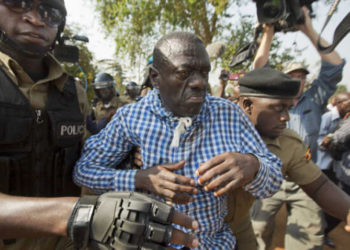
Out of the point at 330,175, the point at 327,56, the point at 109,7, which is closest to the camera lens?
the point at 327,56

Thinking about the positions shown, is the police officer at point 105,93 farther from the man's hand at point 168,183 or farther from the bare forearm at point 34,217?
the bare forearm at point 34,217

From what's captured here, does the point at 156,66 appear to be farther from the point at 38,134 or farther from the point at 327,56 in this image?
the point at 327,56

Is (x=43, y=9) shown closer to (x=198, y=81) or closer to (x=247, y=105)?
(x=198, y=81)

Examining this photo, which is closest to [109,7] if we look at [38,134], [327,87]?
[327,87]

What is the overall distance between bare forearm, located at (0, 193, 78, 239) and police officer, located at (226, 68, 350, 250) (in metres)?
1.13

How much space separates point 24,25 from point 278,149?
1.84 meters

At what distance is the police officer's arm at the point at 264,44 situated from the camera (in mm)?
2500

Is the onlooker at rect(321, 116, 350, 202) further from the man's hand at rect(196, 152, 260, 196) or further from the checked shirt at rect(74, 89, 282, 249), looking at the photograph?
the man's hand at rect(196, 152, 260, 196)

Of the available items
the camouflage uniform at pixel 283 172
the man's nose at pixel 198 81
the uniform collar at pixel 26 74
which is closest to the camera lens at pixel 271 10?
the camouflage uniform at pixel 283 172

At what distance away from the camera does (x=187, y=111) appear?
1.36 metres

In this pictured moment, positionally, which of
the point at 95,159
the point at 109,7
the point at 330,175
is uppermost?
the point at 109,7

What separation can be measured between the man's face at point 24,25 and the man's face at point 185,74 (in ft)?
2.27

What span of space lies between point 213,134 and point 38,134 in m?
0.98

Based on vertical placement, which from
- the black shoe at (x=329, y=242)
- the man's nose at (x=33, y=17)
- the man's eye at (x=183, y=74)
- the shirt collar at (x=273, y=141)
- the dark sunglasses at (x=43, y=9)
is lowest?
the black shoe at (x=329, y=242)
